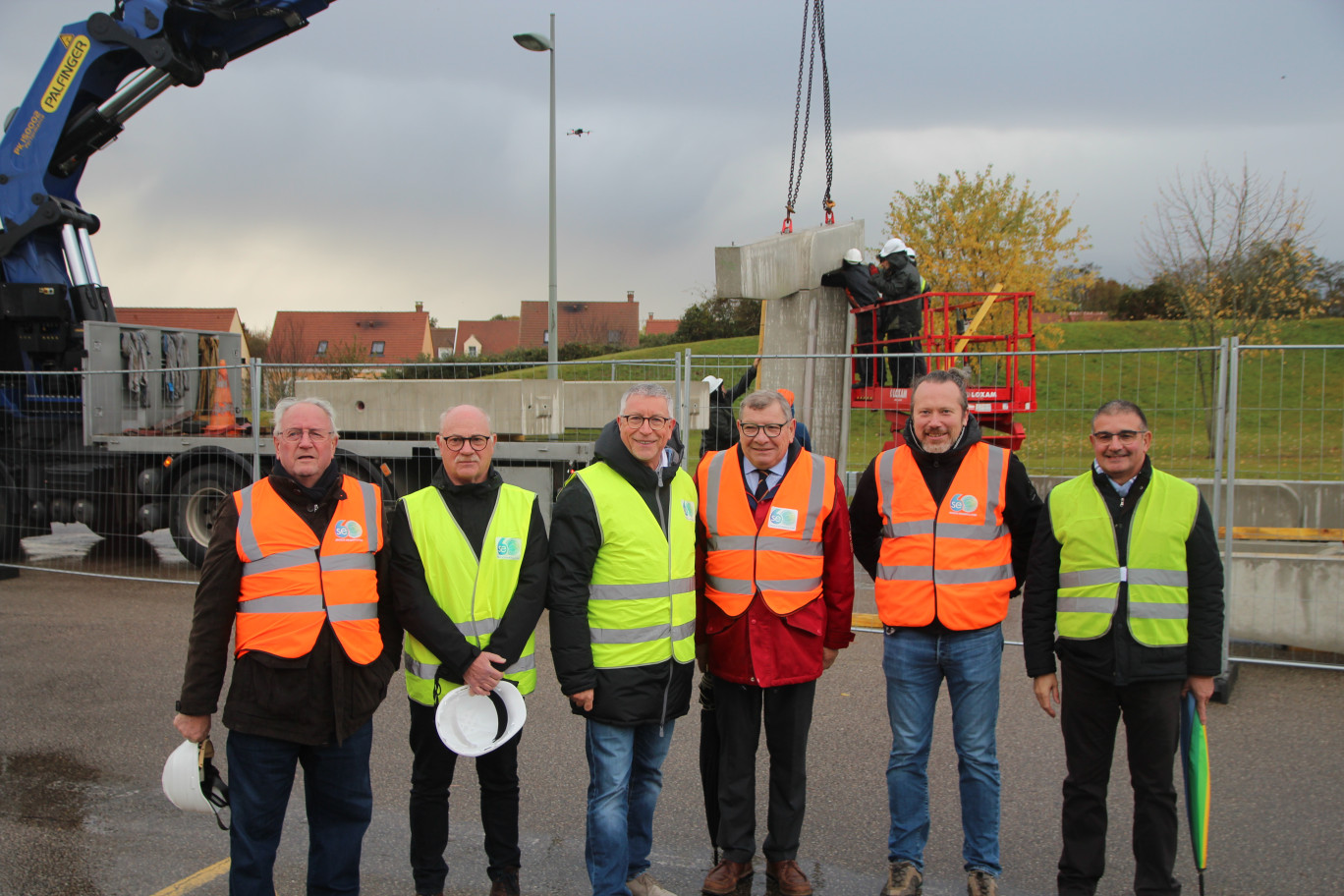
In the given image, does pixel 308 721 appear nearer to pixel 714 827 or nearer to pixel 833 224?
pixel 714 827

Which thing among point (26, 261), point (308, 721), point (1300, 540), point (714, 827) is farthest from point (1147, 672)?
point (26, 261)

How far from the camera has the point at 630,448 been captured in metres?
3.29

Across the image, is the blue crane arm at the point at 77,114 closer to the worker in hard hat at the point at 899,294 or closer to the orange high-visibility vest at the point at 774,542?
the worker in hard hat at the point at 899,294

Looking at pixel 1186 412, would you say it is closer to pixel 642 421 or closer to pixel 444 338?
pixel 642 421

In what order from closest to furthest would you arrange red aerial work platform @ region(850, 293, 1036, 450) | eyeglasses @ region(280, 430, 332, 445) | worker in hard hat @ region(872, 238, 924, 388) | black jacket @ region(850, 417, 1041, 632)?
eyeglasses @ region(280, 430, 332, 445) < black jacket @ region(850, 417, 1041, 632) < red aerial work platform @ region(850, 293, 1036, 450) < worker in hard hat @ region(872, 238, 924, 388)

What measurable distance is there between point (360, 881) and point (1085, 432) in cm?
585

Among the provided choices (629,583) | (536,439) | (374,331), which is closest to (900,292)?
(536,439)

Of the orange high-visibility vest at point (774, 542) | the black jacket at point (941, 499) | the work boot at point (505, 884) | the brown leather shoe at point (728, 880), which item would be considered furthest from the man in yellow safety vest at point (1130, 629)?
the work boot at point (505, 884)

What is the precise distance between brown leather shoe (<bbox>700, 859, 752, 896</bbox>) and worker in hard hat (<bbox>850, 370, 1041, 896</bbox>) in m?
0.52

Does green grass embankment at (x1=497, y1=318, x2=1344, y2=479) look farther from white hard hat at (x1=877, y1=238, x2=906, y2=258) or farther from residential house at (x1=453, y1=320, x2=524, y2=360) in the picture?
residential house at (x1=453, y1=320, x2=524, y2=360)

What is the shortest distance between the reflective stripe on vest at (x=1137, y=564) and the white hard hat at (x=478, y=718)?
1.99 metres

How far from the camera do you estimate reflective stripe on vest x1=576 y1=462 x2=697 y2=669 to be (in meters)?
3.23

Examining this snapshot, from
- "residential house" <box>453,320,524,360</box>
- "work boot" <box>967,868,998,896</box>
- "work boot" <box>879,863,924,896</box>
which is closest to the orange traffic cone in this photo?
"work boot" <box>879,863,924,896</box>

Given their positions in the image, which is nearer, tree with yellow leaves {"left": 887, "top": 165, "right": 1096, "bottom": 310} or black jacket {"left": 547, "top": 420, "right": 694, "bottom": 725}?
black jacket {"left": 547, "top": 420, "right": 694, "bottom": 725}
